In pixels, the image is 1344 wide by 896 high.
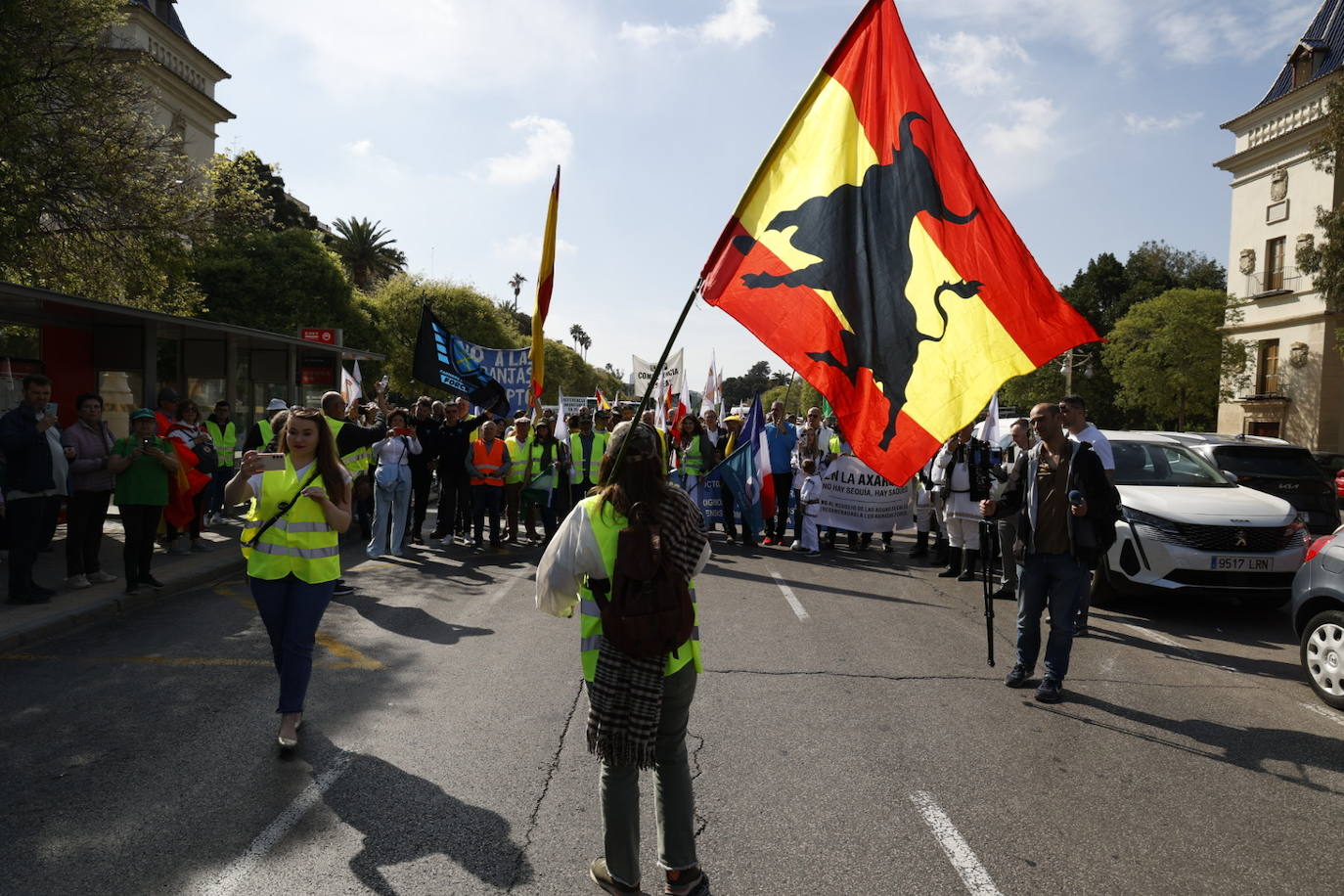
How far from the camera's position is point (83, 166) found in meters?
13.1

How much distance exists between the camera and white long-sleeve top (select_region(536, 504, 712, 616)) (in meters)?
3.21

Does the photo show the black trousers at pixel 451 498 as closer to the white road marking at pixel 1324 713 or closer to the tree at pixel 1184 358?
the white road marking at pixel 1324 713

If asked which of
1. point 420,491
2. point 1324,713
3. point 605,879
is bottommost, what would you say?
point 605,879

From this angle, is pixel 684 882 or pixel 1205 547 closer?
pixel 684 882

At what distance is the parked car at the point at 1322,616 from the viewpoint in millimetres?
5859

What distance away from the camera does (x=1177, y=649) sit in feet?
24.3

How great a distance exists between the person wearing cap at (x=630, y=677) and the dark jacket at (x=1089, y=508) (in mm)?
3589

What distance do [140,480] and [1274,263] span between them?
155 ft

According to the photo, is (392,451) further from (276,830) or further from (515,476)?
(276,830)

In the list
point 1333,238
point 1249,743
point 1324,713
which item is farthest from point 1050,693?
point 1333,238

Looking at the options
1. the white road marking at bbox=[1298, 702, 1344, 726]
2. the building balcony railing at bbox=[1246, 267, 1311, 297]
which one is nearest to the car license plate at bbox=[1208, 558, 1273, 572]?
the white road marking at bbox=[1298, 702, 1344, 726]

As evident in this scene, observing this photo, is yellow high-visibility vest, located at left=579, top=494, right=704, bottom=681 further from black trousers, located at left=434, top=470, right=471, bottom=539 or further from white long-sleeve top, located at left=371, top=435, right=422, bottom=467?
black trousers, located at left=434, top=470, right=471, bottom=539

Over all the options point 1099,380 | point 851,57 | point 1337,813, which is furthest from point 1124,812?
point 1099,380

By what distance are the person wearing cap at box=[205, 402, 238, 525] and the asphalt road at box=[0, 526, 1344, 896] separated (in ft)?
20.2
